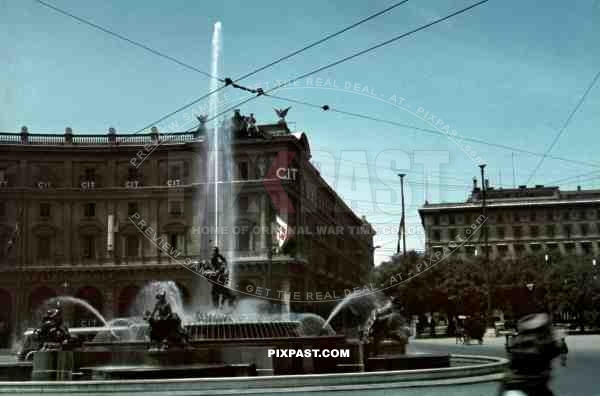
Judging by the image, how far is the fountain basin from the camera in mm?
13117

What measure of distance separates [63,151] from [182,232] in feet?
39.6

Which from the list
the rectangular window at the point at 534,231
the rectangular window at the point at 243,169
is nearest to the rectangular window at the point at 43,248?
the rectangular window at the point at 243,169

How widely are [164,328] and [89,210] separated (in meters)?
51.1

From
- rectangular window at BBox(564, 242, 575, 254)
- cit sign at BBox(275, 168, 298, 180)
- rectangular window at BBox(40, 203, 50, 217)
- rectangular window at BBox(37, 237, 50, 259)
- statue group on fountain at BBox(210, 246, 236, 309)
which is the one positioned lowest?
statue group on fountain at BBox(210, 246, 236, 309)

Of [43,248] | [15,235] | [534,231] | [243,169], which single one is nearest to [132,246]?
[43,248]

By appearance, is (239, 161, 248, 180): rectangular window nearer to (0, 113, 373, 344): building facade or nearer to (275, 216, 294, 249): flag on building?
(0, 113, 373, 344): building facade

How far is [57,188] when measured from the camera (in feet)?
215

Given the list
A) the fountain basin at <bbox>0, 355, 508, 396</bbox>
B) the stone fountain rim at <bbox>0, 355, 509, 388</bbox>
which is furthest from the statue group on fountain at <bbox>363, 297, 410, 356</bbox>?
the fountain basin at <bbox>0, 355, 508, 396</bbox>

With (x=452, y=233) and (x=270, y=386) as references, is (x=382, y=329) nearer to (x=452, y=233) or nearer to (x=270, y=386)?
(x=270, y=386)

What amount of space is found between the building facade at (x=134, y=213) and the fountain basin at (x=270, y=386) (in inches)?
1941

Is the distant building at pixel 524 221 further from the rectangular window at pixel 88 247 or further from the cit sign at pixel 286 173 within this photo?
the rectangular window at pixel 88 247

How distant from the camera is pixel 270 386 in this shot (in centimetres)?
1325

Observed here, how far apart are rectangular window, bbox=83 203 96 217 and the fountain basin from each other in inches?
2120

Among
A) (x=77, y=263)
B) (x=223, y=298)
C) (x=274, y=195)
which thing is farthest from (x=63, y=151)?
(x=223, y=298)
